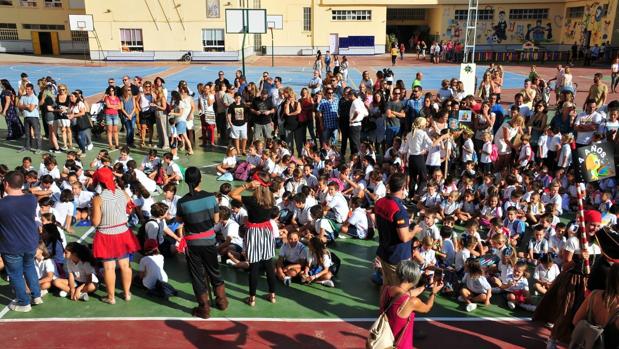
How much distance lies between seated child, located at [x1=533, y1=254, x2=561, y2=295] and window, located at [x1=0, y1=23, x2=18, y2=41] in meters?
53.0

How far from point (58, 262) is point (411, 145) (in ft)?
21.8

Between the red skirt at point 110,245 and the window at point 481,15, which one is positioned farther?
the window at point 481,15

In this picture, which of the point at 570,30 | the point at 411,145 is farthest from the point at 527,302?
the point at 570,30

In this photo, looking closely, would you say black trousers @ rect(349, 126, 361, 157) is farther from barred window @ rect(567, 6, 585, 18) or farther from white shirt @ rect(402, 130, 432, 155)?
barred window @ rect(567, 6, 585, 18)

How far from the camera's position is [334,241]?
9102 mm

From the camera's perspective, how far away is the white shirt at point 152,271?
23.8 feet

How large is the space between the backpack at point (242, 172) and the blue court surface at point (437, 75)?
16.2 metres

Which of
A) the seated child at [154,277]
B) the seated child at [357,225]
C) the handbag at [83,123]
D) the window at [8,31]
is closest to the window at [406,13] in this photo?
the window at [8,31]

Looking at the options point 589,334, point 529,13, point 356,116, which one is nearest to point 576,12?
point 529,13

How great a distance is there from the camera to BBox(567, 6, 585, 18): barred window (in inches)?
1723

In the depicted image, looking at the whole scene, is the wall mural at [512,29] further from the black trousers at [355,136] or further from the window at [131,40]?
the black trousers at [355,136]

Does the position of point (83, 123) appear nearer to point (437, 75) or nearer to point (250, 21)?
point (250, 21)

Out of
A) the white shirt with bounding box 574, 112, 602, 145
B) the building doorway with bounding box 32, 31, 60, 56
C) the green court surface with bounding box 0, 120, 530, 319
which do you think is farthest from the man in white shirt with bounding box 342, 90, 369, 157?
the building doorway with bounding box 32, 31, 60, 56

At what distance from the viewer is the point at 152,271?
727cm
